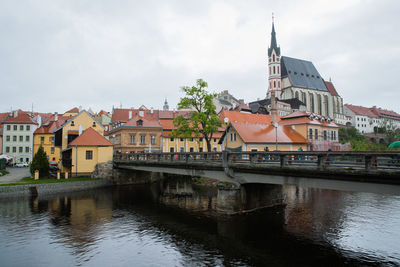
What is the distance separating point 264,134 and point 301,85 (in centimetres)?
9418

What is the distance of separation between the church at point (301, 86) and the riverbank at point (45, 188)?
101 m

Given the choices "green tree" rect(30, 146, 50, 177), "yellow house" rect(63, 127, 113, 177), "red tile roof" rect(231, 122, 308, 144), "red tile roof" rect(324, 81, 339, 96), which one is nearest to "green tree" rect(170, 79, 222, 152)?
"red tile roof" rect(231, 122, 308, 144)

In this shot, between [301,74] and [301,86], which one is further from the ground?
[301,74]

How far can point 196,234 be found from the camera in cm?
1886

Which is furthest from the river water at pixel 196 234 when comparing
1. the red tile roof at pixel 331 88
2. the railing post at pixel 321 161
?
the red tile roof at pixel 331 88

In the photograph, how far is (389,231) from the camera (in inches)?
721

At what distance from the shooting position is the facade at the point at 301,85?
122 m

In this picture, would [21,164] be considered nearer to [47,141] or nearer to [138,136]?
[47,141]

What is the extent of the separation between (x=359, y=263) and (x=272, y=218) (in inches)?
330

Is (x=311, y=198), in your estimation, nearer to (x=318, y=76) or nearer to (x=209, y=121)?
(x=209, y=121)

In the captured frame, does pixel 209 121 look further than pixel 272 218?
Yes

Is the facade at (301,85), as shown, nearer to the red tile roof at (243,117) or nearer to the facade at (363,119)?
the facade at (363,119)

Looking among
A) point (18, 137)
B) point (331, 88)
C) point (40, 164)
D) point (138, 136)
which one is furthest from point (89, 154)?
point (331, 88)

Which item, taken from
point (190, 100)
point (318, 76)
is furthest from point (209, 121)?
point (318, 76)
